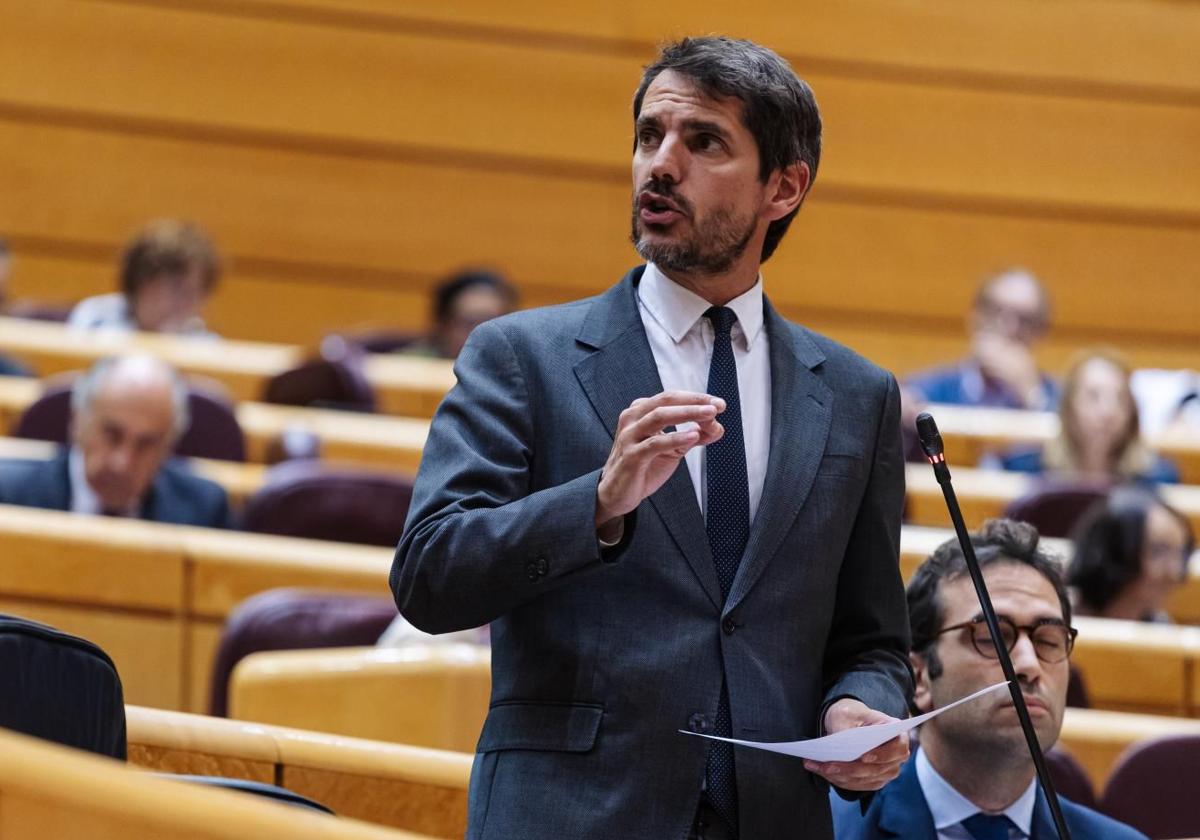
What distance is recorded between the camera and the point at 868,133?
5.20 metres

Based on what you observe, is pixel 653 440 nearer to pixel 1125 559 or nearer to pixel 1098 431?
pixel 1125 559

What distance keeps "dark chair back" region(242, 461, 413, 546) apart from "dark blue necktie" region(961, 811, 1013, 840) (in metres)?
1.49

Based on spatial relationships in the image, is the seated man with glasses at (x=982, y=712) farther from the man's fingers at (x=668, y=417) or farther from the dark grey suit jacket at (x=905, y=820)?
the man's fingers at (x=668, y=417)

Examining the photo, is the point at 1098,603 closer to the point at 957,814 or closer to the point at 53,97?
the point at 957,814

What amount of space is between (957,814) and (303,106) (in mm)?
3826

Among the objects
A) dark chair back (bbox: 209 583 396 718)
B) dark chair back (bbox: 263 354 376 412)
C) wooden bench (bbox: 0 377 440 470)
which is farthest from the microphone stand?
dark chair back (bbox: 263 354 376 412)

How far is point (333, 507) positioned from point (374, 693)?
0.92 meters

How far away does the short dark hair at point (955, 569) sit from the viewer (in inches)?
63.6

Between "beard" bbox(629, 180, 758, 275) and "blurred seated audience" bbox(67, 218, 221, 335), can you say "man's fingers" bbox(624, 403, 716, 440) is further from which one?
Result: "blurred seated audience" bbox(67, 218, 221, 335)

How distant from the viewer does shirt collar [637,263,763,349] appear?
4.09ft

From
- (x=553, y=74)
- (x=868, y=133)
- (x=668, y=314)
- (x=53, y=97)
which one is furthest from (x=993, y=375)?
(x=668, y=314)

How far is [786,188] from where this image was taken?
126 centimetres

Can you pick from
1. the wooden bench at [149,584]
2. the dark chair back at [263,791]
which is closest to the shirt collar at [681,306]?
the dark chair back at [263,791]

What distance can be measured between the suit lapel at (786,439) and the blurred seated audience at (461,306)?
2973mm
